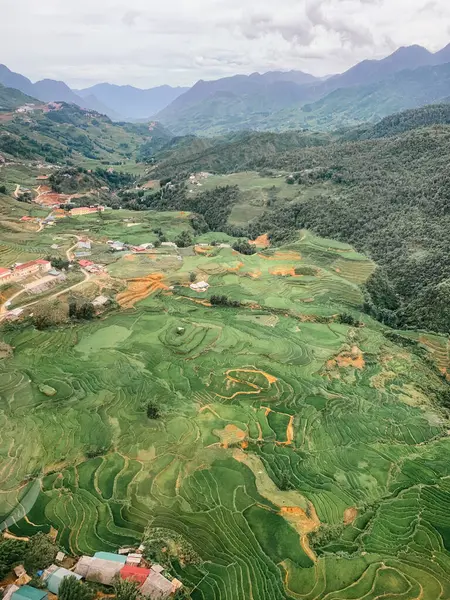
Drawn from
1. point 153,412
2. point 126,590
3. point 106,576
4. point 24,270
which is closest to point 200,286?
point 24,270

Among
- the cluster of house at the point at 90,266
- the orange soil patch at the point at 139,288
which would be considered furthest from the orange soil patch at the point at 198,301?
the cluster of house at the point at 90,266

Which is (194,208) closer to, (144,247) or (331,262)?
(144,247)

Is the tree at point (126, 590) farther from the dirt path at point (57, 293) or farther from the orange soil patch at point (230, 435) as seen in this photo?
the dirt path at point (57, 293)

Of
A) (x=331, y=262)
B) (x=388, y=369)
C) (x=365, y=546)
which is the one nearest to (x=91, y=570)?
(x=365, y=546)

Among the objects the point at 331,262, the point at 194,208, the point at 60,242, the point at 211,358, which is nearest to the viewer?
the point at 211,358

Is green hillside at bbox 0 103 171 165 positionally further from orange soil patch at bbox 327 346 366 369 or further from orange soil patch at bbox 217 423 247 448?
orange soil patch at bbox 217 423 247 448

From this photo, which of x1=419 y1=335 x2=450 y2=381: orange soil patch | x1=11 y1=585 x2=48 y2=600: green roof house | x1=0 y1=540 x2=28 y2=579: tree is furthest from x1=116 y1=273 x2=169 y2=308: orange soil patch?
x1=11 y1=585 x2=48 y2=600: green roof house
